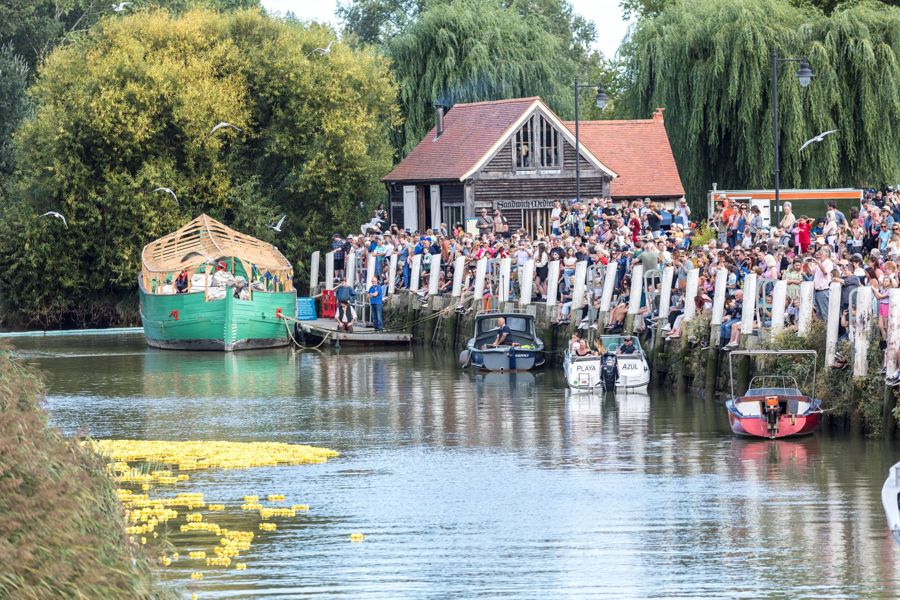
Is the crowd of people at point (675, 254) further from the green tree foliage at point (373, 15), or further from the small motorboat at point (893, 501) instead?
the green tree foliage at point (373, 15)

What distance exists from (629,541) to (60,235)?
42.7 meters

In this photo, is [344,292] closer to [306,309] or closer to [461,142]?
[306,309]

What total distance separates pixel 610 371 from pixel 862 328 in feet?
32.3

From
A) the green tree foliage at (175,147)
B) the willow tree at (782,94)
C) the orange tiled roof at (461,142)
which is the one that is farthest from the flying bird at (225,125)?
the willow tree at (782,94)

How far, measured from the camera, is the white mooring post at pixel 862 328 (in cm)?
2612

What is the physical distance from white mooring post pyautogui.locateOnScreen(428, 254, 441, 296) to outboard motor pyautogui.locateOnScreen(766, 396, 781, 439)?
22655 millimetres

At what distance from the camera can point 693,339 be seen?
34.2 m

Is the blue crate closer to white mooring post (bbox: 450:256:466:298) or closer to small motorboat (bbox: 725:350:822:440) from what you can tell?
white mooring post (bbox: 450:256:466:298)

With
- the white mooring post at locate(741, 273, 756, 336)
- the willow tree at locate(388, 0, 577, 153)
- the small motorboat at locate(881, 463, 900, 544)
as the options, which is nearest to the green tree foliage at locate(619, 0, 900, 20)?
the willow tree at locate(388, 0, 577, 153)

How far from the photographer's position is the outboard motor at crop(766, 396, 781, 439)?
90.7ft

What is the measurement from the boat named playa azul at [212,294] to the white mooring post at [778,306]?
79.5ft

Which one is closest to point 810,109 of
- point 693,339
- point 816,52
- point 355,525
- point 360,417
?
point 816,52

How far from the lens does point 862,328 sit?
2623 cm

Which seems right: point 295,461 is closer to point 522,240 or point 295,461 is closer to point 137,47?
point 522,240
